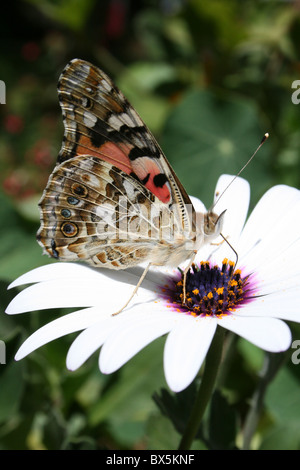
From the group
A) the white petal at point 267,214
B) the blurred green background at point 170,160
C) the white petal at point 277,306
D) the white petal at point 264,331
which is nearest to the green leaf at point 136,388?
the blurred green background at point 170,160

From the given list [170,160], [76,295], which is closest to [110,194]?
[76,295]

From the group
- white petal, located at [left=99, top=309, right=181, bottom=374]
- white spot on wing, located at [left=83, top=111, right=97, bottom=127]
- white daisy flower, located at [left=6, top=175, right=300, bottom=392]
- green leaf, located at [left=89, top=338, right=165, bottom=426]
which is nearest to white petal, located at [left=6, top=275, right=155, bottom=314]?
white daisy flower, located at [left=6, top=175, right=300, bottom=392]

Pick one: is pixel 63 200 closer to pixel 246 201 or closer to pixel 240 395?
pixel 246 201

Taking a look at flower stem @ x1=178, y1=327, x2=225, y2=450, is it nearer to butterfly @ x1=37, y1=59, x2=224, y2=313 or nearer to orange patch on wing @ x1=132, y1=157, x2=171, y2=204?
Result: butterfly @ x1=37, y1=59, x2=224, y2=313

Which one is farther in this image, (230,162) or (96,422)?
(230,162)

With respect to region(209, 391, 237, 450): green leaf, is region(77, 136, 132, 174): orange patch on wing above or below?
above

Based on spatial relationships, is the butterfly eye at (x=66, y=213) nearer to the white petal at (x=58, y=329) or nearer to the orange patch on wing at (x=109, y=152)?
the orange patch on wing at (x=109, y=152)

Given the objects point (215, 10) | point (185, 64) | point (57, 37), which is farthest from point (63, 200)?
point (57, 37)
